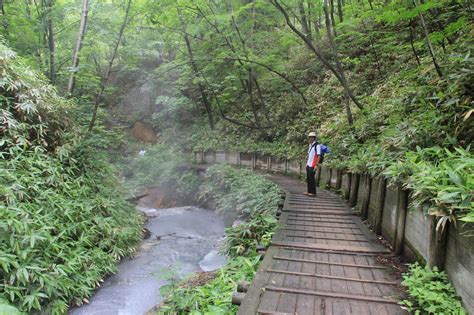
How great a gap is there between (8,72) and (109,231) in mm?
4395

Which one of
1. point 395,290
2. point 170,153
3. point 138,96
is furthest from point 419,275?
point 138,96

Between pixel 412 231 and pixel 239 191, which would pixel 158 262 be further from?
pixel 412 231

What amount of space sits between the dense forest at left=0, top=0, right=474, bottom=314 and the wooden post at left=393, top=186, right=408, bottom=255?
0.80ft

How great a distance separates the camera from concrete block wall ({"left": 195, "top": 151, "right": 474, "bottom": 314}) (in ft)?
8.43

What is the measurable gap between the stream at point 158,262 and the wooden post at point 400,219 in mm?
3642

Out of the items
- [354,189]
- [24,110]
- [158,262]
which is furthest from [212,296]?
[24,110]

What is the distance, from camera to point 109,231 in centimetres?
716

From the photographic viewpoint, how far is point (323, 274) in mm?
3613

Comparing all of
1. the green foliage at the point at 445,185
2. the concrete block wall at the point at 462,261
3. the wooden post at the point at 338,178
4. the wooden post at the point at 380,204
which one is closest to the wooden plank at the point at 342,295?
the concrete block wall at the point at 462,261

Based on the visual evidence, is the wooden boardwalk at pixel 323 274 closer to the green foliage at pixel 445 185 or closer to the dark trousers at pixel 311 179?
the green foliage at pixel 445 185

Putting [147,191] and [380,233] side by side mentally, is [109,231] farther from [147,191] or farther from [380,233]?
[147,191]

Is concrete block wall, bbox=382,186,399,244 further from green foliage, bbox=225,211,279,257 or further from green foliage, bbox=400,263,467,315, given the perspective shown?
green foliage, bbox=225,211,279,257

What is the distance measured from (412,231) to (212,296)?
9.09 ft

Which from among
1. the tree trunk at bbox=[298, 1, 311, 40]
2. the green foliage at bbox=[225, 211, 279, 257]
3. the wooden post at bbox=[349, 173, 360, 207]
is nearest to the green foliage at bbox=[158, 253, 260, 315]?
the green foliage at bbox=[225, 211, 279, 257]
